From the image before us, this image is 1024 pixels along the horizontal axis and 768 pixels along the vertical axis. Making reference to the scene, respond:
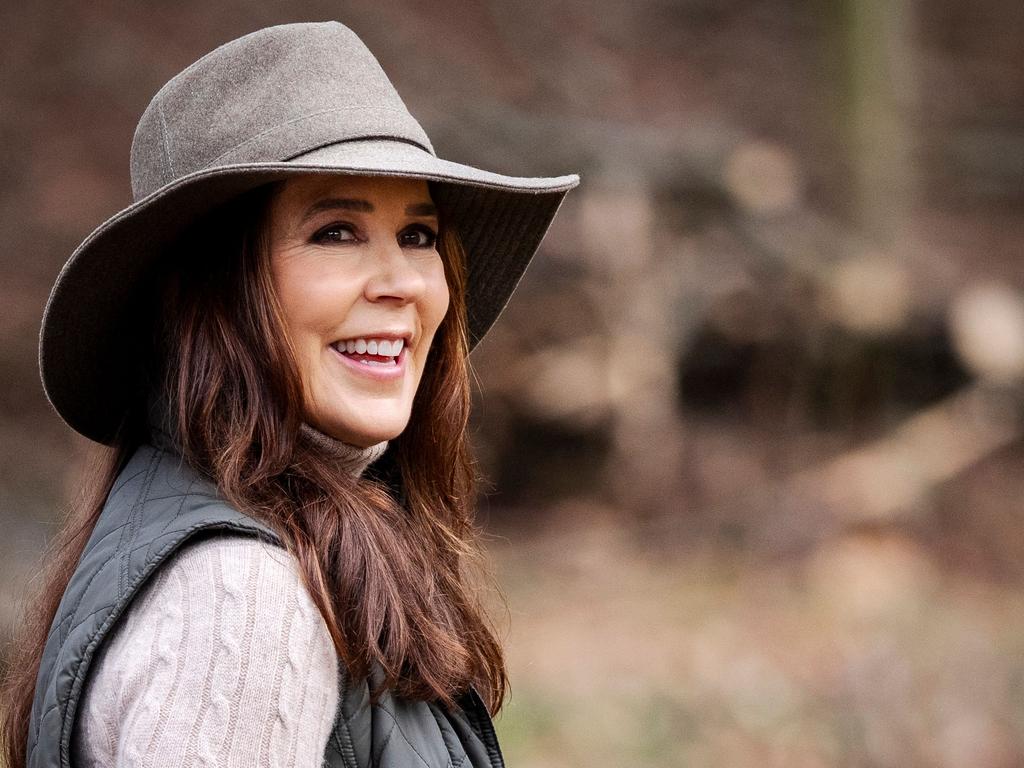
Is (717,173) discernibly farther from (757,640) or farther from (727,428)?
(757,640)

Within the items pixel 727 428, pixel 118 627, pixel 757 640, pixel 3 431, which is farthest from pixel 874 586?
pixel 118 627

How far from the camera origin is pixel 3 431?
699 cm

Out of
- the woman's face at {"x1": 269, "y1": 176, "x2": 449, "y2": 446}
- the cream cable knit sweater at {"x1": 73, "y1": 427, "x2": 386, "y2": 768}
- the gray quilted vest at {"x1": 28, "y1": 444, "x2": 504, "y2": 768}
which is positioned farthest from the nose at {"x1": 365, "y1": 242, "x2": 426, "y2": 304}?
the cream cable knit sweater at {"x1": 73, "y1": 427, "x2": 386, "y2": 768}

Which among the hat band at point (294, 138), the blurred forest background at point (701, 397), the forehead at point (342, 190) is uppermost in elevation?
the hat band at point (294, 138)

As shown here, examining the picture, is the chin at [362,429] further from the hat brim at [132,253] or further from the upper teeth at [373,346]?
the hat brim at [132,253]

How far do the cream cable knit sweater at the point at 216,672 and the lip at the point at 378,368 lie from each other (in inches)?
17.0

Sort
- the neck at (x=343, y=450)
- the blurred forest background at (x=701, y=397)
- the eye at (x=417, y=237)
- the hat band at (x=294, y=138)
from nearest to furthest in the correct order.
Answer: the hat band at (x=294, y=138), the neck at (x=343, y=450), the eye at (x=417, y=237), the blurred forest background at (x=701, y=397)

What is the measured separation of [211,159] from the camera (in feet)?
6.27

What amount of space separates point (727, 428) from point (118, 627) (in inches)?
254

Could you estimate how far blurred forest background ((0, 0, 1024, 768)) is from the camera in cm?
549

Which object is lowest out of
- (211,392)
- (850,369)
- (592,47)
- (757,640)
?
(757,640)

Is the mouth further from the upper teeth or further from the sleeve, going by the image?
the sleeve

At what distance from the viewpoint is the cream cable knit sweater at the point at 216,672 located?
1521 mm

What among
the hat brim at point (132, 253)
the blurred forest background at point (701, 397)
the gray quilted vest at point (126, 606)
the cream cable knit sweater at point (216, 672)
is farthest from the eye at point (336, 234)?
the blurred forest background at point (701, 397)
